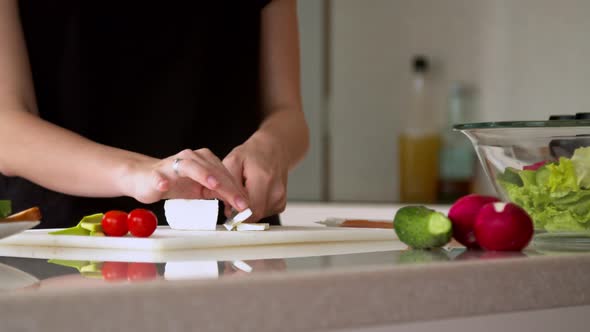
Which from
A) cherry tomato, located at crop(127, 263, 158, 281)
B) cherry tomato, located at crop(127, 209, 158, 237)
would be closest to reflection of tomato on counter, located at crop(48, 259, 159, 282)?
cherry tomato, located at crop(127, 263, 158, 281)

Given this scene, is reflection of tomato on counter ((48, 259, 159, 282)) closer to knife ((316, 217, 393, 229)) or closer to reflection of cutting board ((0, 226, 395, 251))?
reflection of cutting board ((0, 226, 395, 251))

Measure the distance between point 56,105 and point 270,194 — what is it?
46cm

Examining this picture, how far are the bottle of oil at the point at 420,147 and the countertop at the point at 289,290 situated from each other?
6.78ft

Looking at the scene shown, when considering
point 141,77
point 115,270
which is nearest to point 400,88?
point 141,77

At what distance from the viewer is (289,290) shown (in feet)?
1.99

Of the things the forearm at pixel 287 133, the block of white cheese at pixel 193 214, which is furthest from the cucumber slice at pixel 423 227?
the forearm at pixel 287 133

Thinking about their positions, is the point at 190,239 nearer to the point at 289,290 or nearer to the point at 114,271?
the point at 114,271

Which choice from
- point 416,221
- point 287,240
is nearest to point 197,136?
point 287,240

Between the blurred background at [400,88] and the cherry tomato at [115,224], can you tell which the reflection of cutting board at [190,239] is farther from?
the blurred background at [400,88]

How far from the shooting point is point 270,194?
52.0 inches

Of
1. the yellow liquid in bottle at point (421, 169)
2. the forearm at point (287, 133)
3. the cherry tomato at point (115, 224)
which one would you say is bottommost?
the yellow liquid in bottle at point (421, 169)

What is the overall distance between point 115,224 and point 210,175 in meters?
0.15

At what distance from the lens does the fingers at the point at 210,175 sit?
1067 mm

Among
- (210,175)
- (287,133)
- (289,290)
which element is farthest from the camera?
(287,133)
